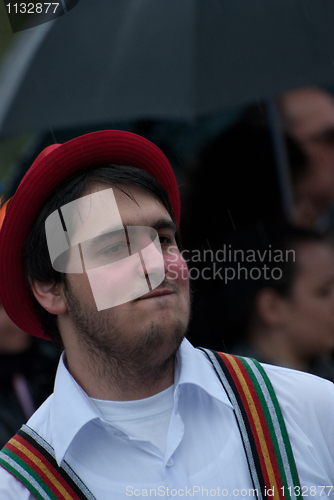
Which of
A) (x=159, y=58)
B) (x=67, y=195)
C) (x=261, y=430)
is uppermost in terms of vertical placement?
(x=159, y=58)

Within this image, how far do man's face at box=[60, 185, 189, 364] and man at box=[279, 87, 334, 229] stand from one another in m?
1.45

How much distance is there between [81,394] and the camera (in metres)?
1.54

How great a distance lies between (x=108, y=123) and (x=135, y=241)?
132cm

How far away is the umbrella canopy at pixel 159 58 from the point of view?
246 cm

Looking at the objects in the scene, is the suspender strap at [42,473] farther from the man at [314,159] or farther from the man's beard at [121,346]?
the man at [314,159]

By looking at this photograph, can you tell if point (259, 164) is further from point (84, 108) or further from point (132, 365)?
point (132, 365)

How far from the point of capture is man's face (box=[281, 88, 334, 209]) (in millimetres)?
2789

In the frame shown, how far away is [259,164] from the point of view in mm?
2801

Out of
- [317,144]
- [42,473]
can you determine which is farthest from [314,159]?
[42,473]

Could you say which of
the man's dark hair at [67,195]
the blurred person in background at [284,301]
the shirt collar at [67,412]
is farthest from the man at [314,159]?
the shirt collar at [67,412]

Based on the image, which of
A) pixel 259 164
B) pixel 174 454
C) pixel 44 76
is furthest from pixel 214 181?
pixel 174 454

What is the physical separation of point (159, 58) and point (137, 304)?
1606 millimetres

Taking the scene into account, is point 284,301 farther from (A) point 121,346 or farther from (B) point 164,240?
(A) point 121,346

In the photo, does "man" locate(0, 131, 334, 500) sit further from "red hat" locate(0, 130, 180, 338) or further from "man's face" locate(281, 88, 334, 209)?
"man's face" locate(281, 88, 334, 209)
